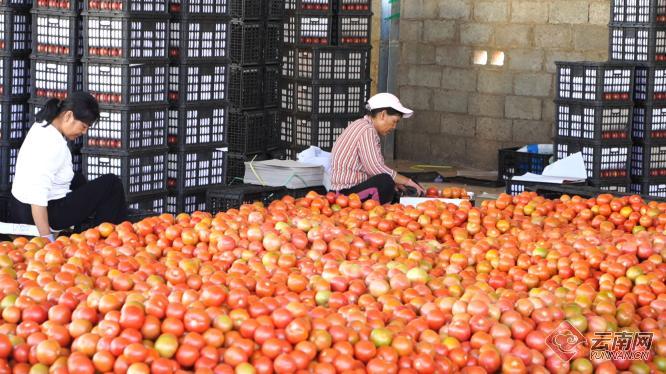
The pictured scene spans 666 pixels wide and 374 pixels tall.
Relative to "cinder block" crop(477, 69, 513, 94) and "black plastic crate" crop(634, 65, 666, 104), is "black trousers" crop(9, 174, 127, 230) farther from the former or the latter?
"cinder block" crop(477, 69, 513, 94)

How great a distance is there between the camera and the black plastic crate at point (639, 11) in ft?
29.3

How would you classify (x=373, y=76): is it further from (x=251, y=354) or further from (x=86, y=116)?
(x=251, y=354)

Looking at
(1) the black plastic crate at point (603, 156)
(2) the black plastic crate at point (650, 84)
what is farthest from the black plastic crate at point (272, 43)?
(2) the black plastic crate at point (650, 84)

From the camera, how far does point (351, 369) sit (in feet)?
10.6

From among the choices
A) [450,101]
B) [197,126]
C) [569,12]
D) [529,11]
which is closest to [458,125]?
[450,101]

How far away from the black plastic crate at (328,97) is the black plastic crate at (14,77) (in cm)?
291

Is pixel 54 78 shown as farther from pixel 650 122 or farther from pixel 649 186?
pixel 649 186

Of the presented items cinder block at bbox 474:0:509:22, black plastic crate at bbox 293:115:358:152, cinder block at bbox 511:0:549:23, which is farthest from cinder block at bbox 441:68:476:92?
black plastic crate at bbox 293:115:358:152

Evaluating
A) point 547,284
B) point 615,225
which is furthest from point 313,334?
point 615,225

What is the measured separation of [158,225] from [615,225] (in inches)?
93.6

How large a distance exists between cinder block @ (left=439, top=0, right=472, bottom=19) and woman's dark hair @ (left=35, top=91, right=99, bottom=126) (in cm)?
713

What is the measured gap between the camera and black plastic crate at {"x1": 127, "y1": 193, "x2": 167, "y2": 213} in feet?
22.9

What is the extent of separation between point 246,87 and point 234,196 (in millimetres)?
2458

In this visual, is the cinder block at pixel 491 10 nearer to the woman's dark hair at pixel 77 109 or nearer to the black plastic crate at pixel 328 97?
the black plastic crate at pixel 328 97
